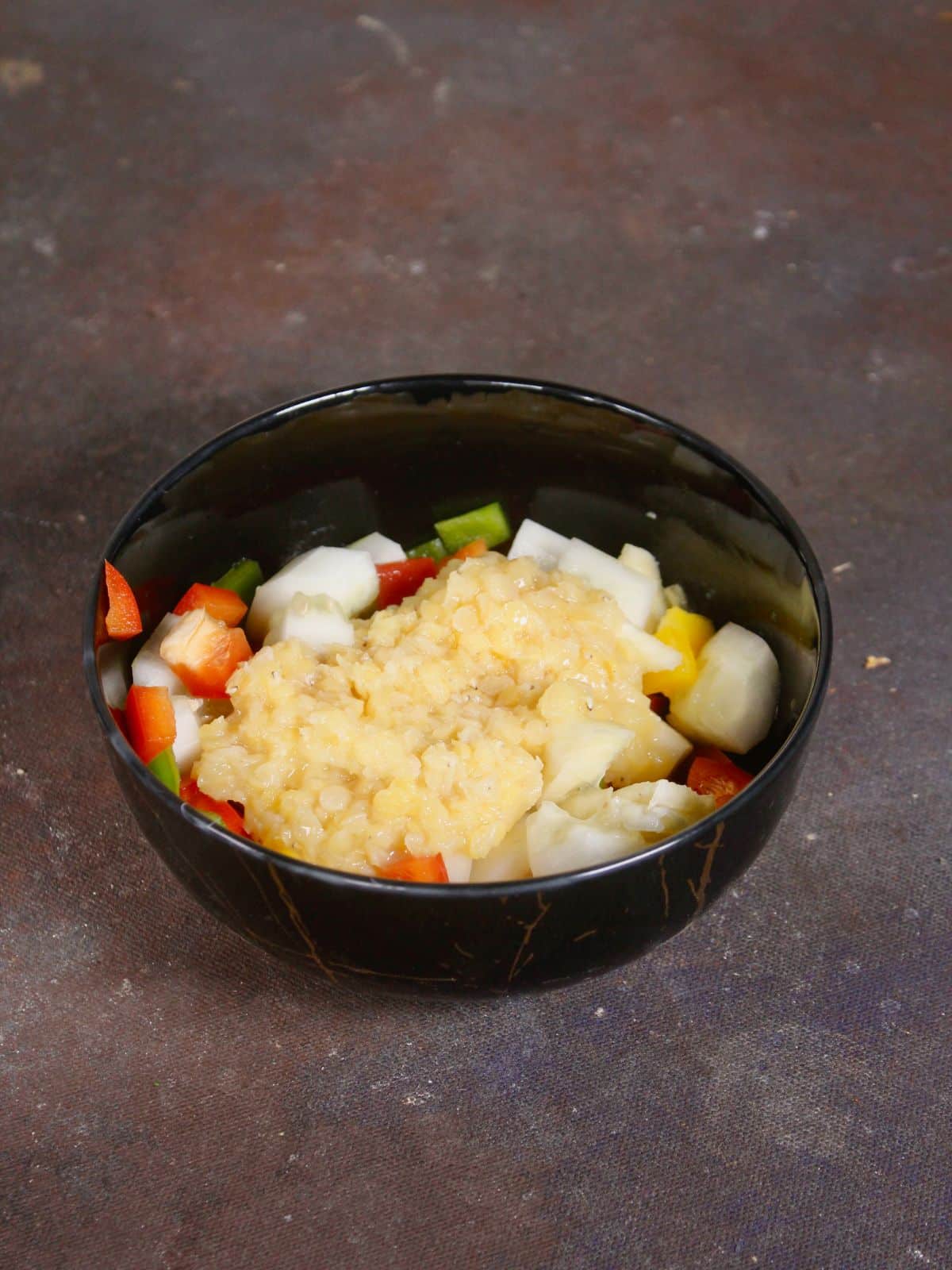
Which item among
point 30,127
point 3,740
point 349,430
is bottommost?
point 3,740

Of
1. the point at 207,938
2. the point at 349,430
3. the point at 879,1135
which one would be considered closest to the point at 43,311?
the point at 349,430

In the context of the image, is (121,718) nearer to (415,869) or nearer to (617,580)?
(415,869)

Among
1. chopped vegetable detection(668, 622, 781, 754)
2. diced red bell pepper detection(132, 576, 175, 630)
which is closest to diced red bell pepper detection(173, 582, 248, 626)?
diced red bell pepper detection(132, 576, 175, 630)

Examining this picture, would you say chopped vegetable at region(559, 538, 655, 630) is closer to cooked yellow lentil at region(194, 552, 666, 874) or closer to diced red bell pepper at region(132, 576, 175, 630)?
cooked yellow lentil at region(194, 552, 666, 874)

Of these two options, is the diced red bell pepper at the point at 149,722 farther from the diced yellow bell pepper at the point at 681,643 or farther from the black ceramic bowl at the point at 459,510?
the diced yellow bell pepper at the point at 681,643

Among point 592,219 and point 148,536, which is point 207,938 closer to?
point 148,536
